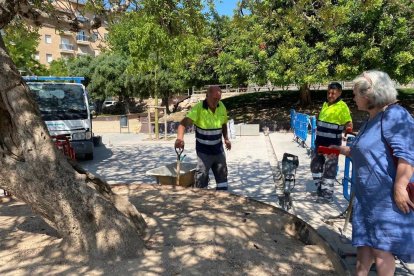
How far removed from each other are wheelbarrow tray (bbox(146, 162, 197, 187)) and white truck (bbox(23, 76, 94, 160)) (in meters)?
4.78

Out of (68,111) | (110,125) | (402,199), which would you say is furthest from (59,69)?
(402,199)

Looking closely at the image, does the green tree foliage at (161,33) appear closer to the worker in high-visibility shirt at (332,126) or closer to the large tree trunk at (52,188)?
the worker in high-visibility shirt at (332,126)

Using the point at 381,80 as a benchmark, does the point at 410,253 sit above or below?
below

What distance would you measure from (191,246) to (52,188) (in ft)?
3.84

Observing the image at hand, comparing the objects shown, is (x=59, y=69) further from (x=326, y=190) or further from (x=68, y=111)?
(x=326, y=190)

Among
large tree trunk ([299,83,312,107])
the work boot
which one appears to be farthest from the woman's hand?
large tree trunk ([299,83,312,107])

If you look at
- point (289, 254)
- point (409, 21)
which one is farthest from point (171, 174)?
point (409, 21)

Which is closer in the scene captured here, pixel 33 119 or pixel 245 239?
pixel 33 119

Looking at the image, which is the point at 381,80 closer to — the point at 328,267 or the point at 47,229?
the point at 328,267

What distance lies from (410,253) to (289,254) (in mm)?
988

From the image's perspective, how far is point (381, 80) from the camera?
7.79 ft

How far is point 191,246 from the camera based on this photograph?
10.2 feet

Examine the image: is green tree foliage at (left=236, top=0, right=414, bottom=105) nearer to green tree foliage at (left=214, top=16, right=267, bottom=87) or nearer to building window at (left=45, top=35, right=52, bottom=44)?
green tree foliage at (left=214, top=16, right=267, bottom=87)

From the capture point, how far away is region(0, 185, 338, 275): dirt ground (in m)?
2.74
